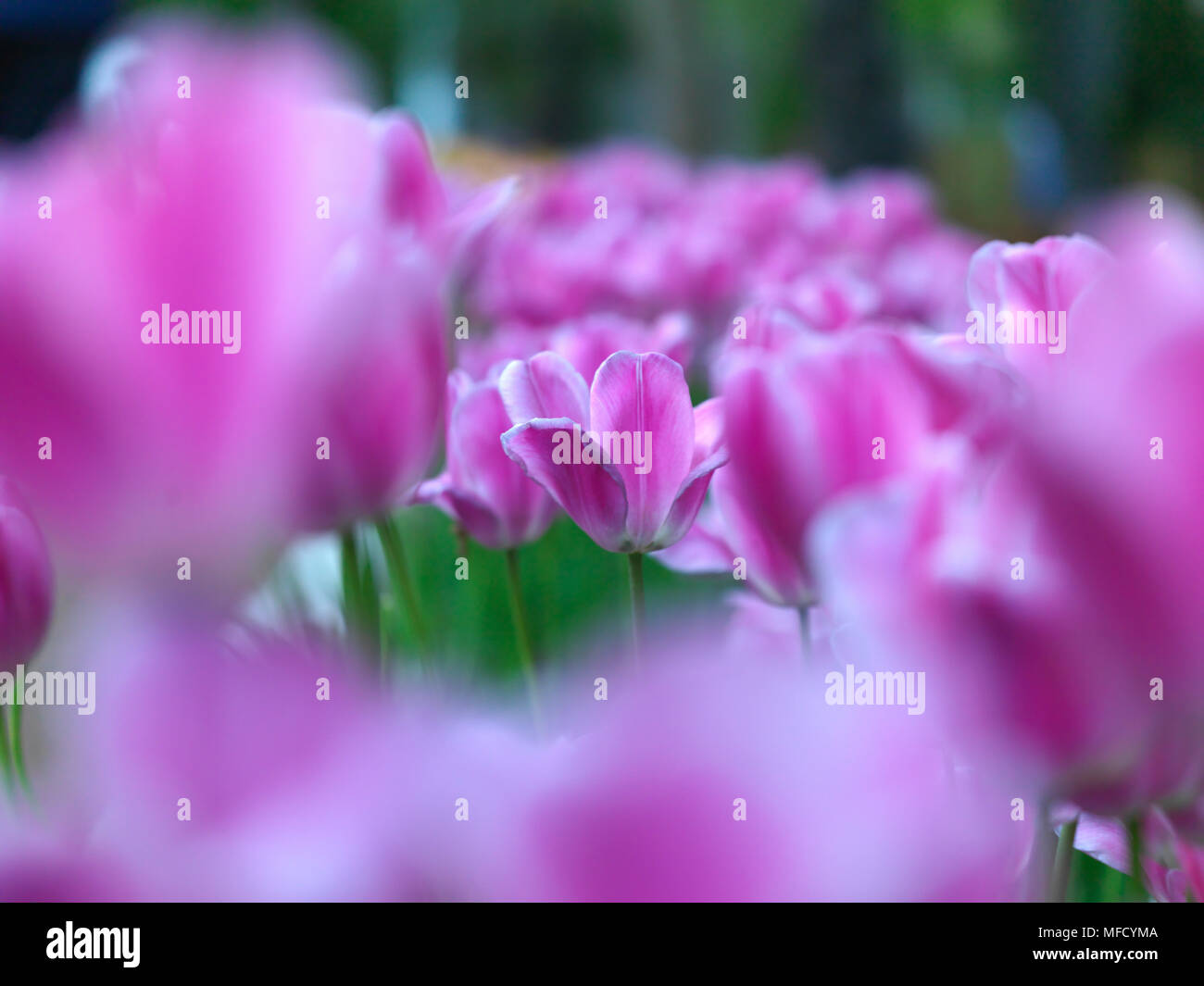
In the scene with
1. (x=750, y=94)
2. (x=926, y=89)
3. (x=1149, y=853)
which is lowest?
(x=1149, y=853)

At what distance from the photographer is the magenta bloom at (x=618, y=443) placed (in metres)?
0.19

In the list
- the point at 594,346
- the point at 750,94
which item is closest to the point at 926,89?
the point at 750,94

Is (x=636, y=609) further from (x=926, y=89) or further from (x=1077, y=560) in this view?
(x=926, y=89)

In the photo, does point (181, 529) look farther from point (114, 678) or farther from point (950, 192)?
point (950, 192)

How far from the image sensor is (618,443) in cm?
20

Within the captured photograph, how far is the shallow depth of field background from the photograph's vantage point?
590mm

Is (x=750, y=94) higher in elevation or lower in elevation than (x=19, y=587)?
higher

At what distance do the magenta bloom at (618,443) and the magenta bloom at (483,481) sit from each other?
2 centimetres

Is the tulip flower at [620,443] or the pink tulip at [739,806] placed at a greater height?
the tulip flower at [620,443]

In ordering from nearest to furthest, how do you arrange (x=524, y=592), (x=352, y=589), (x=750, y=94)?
(x=352, y=589) → (x=524, y=592) → (x=750, y=94)

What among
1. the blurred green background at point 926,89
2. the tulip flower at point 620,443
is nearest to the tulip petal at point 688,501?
the tulip flower at point 620,443

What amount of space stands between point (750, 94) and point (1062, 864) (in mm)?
3093

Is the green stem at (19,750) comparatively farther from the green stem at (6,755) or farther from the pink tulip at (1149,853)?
the pink tulip at (1149,853)

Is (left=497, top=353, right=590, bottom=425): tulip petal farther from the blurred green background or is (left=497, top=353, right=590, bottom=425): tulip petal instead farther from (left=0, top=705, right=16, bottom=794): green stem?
the blurred green background
